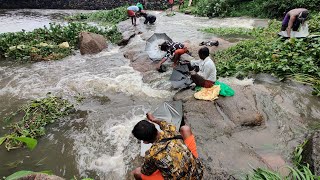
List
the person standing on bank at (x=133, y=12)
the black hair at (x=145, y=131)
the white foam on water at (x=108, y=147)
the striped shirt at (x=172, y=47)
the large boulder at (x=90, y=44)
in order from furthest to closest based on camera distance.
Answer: the person standing on bank at (x=133, y=12)
the large boulder at (x=90, y=44)
the striped shirt at (x=172, y=47)
the white foam on water at (x=108, y=147)
the black hair at (x=145, y=131)

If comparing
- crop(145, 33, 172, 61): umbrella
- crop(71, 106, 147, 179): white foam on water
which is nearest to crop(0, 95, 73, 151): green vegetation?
crop(71, 106, 147, 179): white foam on water

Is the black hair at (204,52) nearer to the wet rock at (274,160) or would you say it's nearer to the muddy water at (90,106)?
the muddy water at (90,106)

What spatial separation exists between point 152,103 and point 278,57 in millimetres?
3717

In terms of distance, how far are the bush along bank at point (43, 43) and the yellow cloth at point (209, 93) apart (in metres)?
6.84

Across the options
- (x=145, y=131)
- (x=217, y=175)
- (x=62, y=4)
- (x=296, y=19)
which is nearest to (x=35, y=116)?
(x=145, y=131)

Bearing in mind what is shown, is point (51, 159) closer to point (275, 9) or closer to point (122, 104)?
point (122, 104)

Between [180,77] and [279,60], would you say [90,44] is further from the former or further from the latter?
[279,60]

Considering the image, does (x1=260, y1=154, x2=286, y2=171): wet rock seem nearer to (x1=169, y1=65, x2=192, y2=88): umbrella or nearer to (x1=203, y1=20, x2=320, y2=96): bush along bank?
(x1=203, y1=20, x2=320, y2=96): bush along bank

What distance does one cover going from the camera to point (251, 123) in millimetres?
5137

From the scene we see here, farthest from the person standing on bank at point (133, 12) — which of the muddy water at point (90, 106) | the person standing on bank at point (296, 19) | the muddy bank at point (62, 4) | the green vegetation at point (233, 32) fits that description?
the muddy bank at point (62, 4)

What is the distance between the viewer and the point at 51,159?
16.3 feet

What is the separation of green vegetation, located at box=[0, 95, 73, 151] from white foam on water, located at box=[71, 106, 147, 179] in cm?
80

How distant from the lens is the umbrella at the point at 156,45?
8344 millimetres

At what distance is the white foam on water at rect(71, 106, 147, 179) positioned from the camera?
4668 mm
